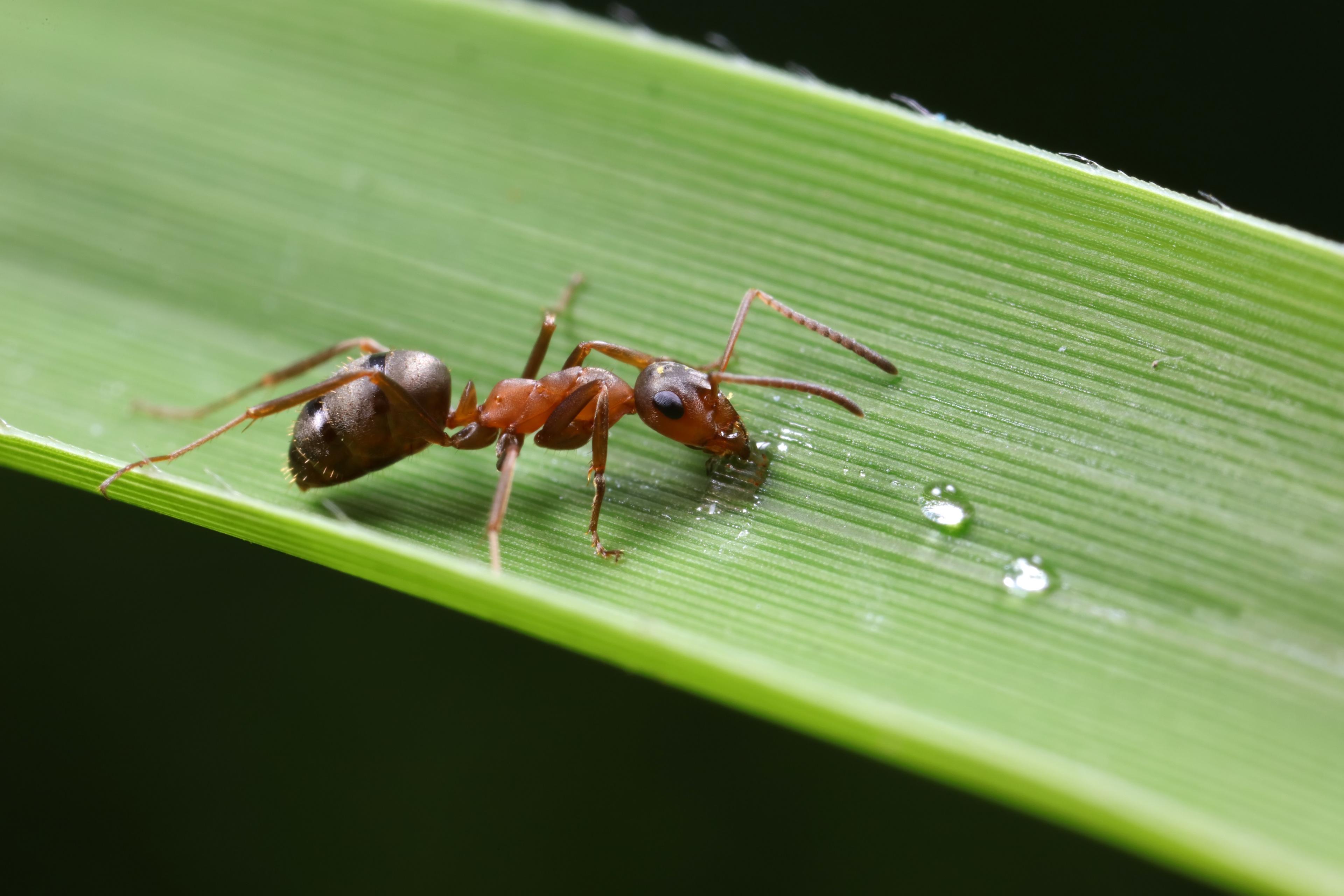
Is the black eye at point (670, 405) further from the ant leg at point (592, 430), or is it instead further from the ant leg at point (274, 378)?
the ant leg at point (274, 378)

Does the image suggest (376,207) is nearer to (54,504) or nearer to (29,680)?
(54,504)

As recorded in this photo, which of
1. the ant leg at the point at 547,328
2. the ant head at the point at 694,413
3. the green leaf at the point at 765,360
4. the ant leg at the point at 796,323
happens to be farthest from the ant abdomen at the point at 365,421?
the ant leg at the point at 796,323

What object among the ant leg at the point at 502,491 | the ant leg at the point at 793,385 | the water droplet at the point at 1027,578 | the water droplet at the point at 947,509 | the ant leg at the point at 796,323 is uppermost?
the ant leg at the point at 796,323

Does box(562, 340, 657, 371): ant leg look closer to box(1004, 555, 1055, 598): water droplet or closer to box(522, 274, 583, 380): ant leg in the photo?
box(522, 274, 583, 380): ant leg

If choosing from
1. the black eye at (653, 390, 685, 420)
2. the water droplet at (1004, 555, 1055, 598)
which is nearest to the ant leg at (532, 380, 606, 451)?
the black eye at (653, 390, 685, 420)

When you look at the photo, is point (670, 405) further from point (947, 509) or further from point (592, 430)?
point (947, 509)

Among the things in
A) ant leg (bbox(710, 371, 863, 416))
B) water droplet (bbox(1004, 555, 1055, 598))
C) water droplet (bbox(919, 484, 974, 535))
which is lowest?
water droplet (bbox(1004, 555, 1055, 598))

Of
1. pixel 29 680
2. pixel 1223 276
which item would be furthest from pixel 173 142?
pixel 1223 276
